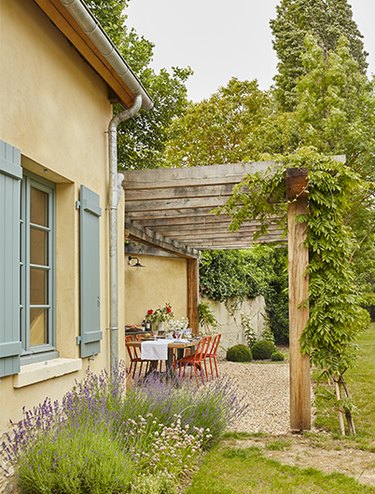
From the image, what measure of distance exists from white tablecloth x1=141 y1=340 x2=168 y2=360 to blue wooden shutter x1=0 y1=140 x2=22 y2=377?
5.04 m

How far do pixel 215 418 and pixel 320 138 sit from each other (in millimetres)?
8491

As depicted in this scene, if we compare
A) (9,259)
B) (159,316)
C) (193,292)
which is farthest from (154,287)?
(9,259)

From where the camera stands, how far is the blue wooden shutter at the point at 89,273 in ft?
17.9

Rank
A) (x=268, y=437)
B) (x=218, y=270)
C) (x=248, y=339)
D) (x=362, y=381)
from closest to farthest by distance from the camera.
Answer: (x=268, y=437)
(x=362, y=381)
(x=218, y=270)
(x=248, y=339)

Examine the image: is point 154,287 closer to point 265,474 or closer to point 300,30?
point 265,474

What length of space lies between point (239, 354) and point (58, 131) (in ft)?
31.5

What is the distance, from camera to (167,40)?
33031 mm

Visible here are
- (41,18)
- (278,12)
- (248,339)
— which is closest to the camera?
(41,18)

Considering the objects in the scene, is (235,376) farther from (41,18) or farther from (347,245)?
(41,18)

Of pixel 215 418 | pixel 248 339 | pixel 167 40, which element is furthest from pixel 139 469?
pixel 167 40

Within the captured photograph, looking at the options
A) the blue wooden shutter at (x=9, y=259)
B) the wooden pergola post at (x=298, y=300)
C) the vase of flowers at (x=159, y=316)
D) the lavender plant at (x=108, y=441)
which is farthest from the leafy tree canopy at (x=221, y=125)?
the blue wooden shutter at (x=9, y=259)

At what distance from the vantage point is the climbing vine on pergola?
20.2 ft

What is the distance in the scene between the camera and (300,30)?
20.5 m

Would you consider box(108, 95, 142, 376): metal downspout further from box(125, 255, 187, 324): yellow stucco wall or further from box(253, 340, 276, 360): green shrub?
box(253, 340, 276, 360): green shrub
